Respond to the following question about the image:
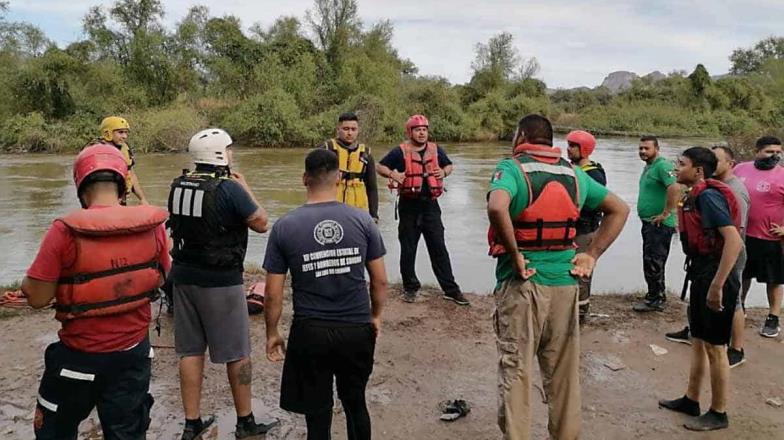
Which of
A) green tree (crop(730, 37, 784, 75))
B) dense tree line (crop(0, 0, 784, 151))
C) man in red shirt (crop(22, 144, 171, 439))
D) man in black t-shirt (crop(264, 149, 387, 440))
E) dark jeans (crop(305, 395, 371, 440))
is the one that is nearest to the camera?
man in red shirt (crop(22, 144, 171, 439))

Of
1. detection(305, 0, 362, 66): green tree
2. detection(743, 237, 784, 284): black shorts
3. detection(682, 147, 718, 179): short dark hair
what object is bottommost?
detection(743, 237, 784, 284): black shorts

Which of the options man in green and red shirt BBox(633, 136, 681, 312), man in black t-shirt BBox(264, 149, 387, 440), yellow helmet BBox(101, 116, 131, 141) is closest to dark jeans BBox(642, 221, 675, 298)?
man in green and red shirt BBox(633, 136, 681, 312)

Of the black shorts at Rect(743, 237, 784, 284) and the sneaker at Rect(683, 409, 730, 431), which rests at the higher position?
the black shorts at Rect(743, 237, 784, 284)

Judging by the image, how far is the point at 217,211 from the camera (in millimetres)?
3199

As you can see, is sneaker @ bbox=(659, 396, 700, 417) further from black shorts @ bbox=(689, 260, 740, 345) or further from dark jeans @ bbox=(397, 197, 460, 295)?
dark jeans @ bbox=(397, 197, 460, 295)

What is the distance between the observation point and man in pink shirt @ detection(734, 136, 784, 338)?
17.0ft

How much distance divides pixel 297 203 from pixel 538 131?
36.5 ft

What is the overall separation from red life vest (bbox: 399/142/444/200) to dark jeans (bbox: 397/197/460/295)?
155 mm

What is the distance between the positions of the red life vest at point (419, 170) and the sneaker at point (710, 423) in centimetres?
302

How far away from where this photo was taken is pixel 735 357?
4.74 meters

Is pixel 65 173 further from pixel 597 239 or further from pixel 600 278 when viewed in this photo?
pixel 597 239

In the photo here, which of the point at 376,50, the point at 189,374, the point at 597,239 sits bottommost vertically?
the point at 189,374

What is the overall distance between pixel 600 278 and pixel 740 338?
3.18 metres

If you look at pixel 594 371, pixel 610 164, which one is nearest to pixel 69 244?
pixel 594 371
